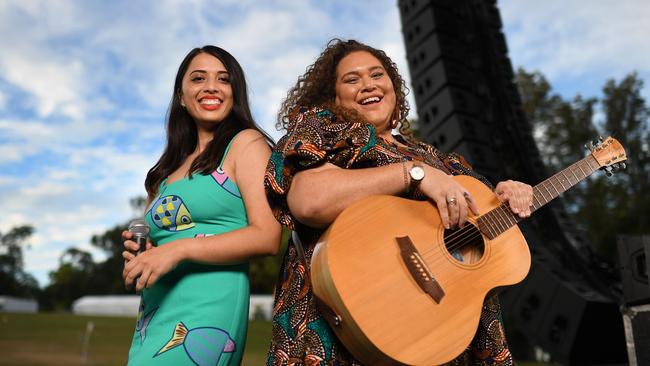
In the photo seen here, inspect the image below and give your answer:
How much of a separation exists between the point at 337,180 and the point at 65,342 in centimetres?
2249

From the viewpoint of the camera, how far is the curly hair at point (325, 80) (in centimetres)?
250

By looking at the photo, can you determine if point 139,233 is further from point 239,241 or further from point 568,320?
point 568,320

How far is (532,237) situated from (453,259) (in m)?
3.93

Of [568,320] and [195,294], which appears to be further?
[568,320]

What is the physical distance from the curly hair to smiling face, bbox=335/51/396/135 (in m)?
0.04

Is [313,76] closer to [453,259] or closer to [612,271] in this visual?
[453,259]

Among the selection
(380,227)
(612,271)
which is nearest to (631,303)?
(380,227)

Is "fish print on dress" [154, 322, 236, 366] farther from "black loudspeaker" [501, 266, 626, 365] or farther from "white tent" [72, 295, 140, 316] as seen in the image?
"white tent" [72, 295, 140, 316]

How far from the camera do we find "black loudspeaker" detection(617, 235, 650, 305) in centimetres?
316

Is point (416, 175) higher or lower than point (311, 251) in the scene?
higher

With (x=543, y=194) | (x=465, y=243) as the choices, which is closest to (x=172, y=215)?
(x=465, y=243)

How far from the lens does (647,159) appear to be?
25.6 m

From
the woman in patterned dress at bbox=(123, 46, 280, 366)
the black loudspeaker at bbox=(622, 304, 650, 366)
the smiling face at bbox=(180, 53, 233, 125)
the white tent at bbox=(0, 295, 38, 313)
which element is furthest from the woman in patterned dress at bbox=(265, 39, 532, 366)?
the white tent at bbox=(0, 295, 38, 313)

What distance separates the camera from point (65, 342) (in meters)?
21.9
